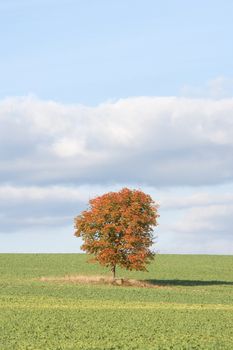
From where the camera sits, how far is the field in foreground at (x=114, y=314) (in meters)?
40.6

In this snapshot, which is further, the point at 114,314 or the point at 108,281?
the point at 108,281

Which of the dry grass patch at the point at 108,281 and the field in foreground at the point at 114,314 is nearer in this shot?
the field in foreground at the point at 114,314

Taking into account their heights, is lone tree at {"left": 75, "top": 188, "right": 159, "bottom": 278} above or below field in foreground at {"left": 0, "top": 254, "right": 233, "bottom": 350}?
above

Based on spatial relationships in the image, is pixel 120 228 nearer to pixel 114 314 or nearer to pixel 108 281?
pixel 108 281

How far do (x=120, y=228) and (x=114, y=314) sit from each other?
3123 cm

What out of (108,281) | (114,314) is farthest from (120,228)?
(114,314)

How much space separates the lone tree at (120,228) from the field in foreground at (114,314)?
430 cm

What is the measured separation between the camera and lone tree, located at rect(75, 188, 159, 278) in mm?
83625

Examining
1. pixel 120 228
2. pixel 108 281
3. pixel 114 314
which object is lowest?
pixel 114 314

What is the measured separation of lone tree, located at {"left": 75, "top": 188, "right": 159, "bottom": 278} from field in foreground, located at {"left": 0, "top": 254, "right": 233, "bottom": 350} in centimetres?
430

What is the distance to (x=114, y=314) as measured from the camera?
52.4 m

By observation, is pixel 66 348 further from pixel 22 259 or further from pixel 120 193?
pixel 22 259

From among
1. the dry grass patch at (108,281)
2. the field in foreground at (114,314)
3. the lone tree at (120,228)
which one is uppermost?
the lone tree at (120,228)

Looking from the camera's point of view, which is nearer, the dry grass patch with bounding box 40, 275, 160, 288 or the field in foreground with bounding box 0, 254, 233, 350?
the field in foreground with bounding box 0, 254, 233, 350
